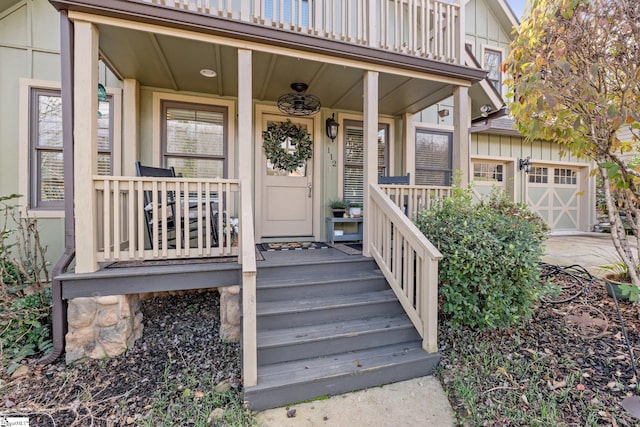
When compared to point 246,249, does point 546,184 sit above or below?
above

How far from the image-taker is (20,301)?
2.54 meters

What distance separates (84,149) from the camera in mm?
2469

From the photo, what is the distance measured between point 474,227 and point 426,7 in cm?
294

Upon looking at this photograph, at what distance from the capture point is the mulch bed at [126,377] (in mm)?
1886

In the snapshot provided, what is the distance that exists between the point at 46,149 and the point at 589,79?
5734mm

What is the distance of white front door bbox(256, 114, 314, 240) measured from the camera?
4.43 m

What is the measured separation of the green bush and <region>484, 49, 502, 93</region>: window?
4885 mm

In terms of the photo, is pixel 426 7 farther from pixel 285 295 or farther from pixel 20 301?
pixel 20 301

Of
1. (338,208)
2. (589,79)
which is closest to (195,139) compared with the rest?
(338,208)

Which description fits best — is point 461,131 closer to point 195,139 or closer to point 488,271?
point 488,271

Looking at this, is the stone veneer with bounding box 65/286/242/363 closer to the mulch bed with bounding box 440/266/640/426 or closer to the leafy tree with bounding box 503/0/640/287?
the mulch bed with bounding box 440/266/640/426

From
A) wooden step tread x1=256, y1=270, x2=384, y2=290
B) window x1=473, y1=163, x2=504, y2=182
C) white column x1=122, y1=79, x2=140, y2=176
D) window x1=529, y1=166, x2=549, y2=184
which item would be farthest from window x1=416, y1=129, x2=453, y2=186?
white column x1=122, y1=79, x2=140, y2=176

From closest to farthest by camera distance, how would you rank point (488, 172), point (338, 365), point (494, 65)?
point (338, 365) < point (494, 65) < point (488, 172)

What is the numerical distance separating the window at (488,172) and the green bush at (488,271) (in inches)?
167
